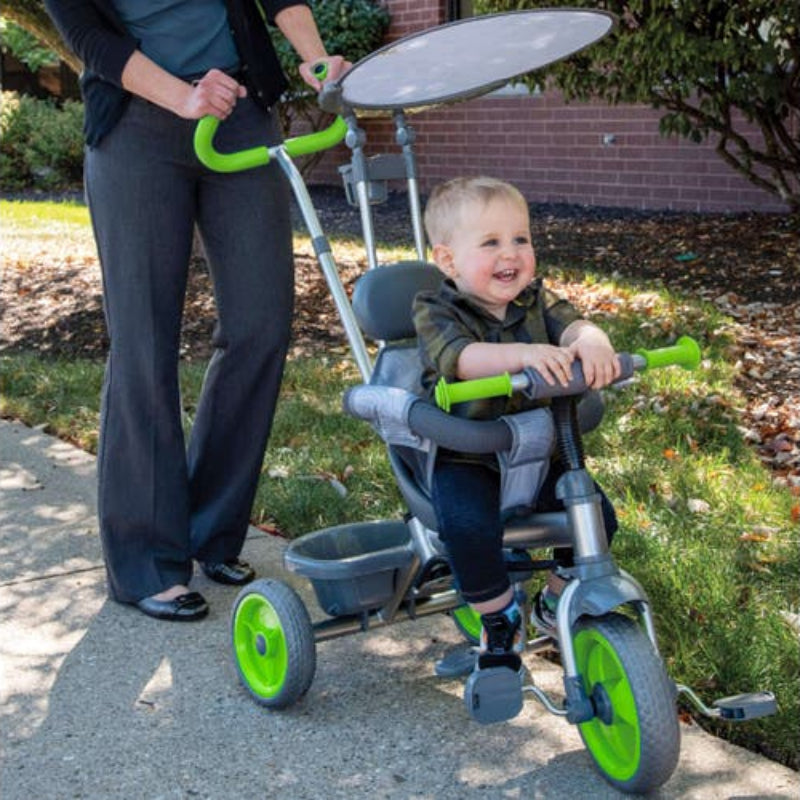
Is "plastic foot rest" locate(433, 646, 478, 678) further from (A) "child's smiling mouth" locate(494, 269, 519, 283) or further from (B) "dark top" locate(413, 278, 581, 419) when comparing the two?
(A) "child's smiling mouth" locate(494, 269, 519, 283)

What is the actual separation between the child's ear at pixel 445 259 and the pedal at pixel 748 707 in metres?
1.09

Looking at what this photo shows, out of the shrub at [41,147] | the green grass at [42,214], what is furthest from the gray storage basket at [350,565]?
the shrub at [41,147]

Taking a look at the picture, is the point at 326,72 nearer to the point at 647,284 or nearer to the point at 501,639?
A: the point at 501,639

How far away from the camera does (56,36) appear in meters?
8.68

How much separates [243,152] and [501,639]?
1420 mm

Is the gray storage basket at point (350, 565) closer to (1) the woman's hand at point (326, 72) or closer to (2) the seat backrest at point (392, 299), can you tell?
(2) the seat backrest at point (392, 299)

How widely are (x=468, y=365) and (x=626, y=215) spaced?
9.06 m

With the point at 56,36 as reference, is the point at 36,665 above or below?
below

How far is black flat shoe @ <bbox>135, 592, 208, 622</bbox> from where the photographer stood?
411 centimetres

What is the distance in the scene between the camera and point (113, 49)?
12.5 feet

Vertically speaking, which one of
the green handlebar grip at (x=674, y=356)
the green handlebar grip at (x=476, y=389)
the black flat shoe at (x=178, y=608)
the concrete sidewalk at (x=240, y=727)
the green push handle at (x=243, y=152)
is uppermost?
the green push handle at (x=243, y=152)

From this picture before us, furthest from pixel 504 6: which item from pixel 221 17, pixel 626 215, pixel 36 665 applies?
pixel 36 665

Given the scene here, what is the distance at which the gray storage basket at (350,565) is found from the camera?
3396 millimetres

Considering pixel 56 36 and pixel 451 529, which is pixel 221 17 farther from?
pixel 56 36
